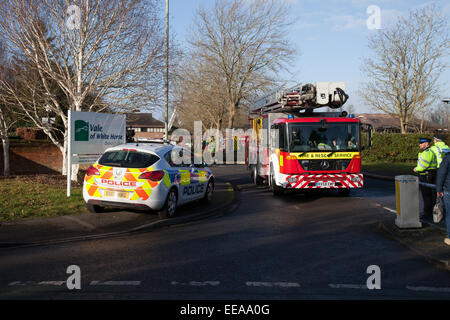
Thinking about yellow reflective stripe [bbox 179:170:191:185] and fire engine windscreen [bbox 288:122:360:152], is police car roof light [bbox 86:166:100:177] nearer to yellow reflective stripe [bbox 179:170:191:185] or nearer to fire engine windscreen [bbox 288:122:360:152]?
yellow reflective stripe [bbox 179:170:191:185]

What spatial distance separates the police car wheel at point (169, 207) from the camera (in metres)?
9.28

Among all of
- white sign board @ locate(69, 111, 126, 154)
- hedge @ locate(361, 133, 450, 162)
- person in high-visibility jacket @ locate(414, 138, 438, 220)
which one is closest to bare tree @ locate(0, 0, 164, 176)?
white sign board @ locate(69, 111, 126, 154)

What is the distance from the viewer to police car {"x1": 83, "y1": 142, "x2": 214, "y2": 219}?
8938 mm

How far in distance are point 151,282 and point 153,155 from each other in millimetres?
4488

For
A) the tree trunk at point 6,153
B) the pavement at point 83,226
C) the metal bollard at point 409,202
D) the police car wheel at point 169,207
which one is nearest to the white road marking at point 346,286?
the metal bollard at point 409,202

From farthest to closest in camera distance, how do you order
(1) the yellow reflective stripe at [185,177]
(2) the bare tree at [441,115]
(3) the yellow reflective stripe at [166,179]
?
(2) the bare tree at [441,115] → (1) the yellow reflective stripe at [185,177] → (3) the yellow reflective stripe at [166,179]

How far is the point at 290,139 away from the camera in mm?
12891

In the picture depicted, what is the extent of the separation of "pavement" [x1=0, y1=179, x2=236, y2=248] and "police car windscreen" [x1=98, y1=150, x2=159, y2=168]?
1101 millimetres

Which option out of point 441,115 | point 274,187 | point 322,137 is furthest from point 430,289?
point 441,115

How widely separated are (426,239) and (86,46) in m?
11.1

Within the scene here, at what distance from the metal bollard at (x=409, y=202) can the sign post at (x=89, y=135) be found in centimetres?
746

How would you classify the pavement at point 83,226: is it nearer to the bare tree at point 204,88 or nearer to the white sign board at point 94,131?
the white sign board at point 94,131

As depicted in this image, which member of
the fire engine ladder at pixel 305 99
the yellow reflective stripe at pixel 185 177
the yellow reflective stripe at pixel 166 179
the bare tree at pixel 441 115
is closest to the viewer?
the yellow reflective stripe at pixel 166 179
